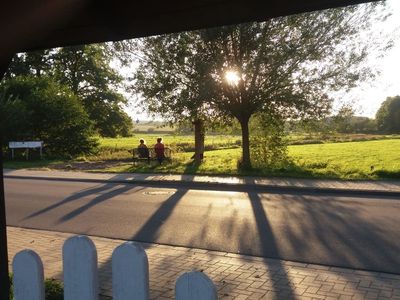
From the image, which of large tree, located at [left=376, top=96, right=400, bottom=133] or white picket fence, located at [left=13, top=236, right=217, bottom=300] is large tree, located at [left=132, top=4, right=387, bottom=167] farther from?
large tree, located at [left=376, top=96, right=400, bottom=133]

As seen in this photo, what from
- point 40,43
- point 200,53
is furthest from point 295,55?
point 40,43

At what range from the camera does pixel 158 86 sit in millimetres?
19875

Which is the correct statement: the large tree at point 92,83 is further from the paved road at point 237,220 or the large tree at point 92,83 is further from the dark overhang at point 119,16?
the dark overhang at point 119,16

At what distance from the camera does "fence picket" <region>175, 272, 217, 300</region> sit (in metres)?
2.22

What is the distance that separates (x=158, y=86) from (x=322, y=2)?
57.8 ft

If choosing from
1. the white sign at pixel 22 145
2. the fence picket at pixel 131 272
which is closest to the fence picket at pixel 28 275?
the fence picket at pixel 131 272

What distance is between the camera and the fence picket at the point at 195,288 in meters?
2.22

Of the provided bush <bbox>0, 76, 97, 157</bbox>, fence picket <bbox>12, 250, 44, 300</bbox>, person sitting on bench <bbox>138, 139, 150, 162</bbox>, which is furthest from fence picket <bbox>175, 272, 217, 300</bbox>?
bush <bbox>0, 76, 97, 157</bbox>

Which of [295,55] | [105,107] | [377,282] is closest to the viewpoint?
[377,282]

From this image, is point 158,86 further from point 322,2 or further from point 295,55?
point 322,2

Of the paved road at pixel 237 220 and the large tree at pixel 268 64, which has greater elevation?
the large tree at pixel 268 64

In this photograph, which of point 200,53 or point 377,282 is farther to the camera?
point 200,53

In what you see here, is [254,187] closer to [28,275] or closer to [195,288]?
[28,275]

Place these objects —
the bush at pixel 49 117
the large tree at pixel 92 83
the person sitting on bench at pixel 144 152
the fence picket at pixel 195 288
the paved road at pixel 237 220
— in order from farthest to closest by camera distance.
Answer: the large tree at pixel 92 83 < the bush at pixel 49 117 < the person sitting on bench at pixel 144 152 < the paved road at pixel 237 220 < the fence picket at pixel 195 288
